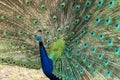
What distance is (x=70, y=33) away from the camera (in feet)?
15.5

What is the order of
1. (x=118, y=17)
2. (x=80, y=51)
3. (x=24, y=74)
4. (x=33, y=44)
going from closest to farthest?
(x=118, y=17)
(x=80, y=51)
(x=33, y=44)
(x=24, y=74)

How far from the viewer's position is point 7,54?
5.38m

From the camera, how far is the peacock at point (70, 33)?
15.1 feet

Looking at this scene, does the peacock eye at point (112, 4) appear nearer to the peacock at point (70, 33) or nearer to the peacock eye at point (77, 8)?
the peacock at point (70, 33)

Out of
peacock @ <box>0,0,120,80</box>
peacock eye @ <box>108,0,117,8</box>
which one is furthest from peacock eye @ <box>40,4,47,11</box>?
peacock eye @ <box>108,0,117,8</box>

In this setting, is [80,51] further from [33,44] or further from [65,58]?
[33,44]

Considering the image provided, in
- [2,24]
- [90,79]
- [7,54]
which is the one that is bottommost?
[90,79]

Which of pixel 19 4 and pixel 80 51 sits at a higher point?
pixel 19 4

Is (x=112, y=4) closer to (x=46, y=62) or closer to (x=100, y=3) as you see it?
(x=100, y=3)

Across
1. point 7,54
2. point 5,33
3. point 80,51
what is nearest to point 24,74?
point 7,54

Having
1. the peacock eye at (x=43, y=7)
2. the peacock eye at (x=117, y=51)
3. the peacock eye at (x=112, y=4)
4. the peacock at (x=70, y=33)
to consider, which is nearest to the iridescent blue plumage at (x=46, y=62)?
the peacock at (x=70, y=33)

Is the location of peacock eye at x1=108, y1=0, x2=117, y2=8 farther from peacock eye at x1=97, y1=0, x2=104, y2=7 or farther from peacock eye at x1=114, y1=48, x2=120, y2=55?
peacock eye at x1=114, y1=48, x2=120, y2=55

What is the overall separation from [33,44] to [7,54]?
0.48 metres

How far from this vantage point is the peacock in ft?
15.1
